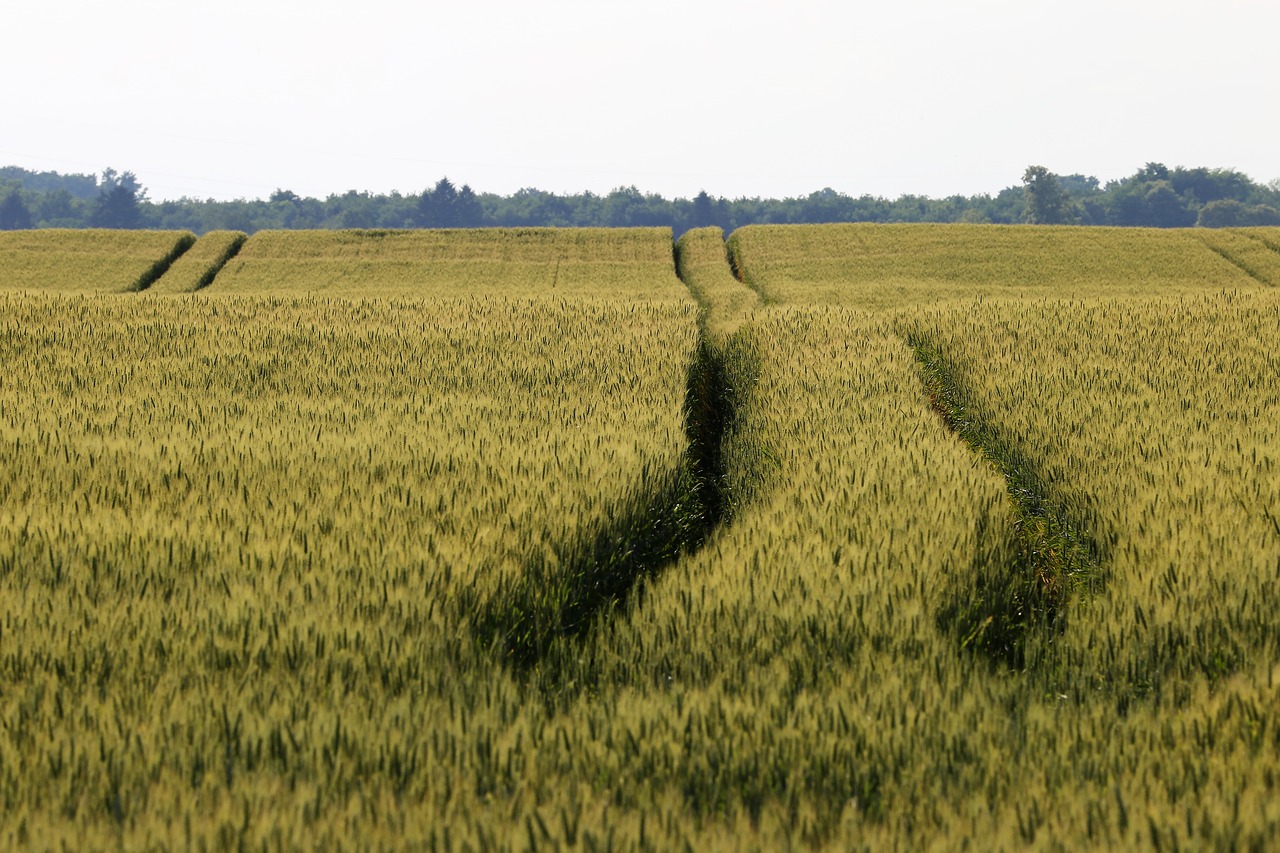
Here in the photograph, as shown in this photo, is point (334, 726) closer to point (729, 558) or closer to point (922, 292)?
point (729, 558)

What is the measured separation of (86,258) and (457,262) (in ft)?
45.0

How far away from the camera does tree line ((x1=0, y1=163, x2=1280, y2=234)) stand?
14462cm

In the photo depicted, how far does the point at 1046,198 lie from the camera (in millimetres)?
136875

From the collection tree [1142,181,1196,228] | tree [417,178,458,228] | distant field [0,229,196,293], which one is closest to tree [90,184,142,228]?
tree [417,178,458,228]

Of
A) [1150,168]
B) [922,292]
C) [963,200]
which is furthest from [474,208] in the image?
[922,292]

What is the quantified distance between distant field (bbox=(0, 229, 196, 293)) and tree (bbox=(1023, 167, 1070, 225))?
4989 inches

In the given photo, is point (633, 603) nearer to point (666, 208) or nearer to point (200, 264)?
point (200, 264)

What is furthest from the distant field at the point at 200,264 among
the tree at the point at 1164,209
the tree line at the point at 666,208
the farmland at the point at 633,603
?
the tree at the point at 1164,209

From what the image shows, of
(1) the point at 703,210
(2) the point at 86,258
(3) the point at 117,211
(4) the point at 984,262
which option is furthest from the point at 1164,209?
(3) the point at 117,211

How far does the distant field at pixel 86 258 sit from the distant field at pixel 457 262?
8.82ft

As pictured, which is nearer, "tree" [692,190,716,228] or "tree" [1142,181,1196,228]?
"tree" [1142,181,1196,228]

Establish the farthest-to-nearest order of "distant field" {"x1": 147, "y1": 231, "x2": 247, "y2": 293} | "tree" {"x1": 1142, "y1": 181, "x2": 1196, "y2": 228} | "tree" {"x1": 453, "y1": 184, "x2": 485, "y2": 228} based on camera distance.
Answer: "tree" {"x1": 453, "y1": 184, "x2": 485, "y2": 228}
"tree" {"x1": 1142, "y1": 181, "x2": 1196, "y2": 228}
"distant field" {"x1": 147, "y1": 231, "x2": 247, "y2": 293}

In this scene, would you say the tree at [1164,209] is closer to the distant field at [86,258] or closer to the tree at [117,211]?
the distant field at [86,258]

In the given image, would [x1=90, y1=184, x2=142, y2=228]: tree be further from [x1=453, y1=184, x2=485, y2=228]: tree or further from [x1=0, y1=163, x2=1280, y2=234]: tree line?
[x1=453, y1=184, x2=485, y2=228]: tree
